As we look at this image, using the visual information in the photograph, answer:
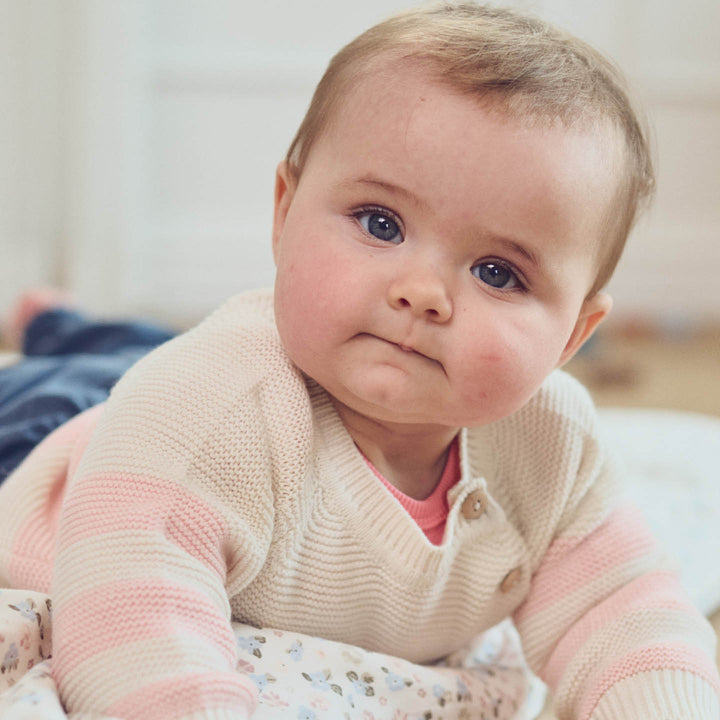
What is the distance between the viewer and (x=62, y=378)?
3.55 ft

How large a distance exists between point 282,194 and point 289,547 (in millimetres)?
275

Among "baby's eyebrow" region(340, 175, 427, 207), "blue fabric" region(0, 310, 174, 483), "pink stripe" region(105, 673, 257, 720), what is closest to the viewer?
"pink stripe" region(105, 673, 257, 720)

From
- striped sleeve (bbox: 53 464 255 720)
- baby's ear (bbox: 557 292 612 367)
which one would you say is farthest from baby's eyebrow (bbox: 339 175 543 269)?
striped sleeve (bbox: 53 464 255 720)

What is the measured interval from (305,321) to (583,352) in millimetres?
1853

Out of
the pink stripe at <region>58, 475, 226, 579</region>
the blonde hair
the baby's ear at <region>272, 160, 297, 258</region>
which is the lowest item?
the pink stripe at <region>58, 475, 226, 579</region>

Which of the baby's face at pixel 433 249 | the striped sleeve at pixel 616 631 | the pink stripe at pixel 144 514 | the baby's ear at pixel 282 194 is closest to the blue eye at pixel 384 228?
the baby's face at pixel 433 249

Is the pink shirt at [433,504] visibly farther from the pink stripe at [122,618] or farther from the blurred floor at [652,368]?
the blurred floor at [652,368]

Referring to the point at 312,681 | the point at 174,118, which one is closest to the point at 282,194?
the point at 312,681

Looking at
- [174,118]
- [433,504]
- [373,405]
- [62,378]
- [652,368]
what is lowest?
[652,368]

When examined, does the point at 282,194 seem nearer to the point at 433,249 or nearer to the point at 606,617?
the point at 433,249

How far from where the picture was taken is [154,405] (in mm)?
664

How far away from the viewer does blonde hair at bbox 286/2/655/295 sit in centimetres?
67

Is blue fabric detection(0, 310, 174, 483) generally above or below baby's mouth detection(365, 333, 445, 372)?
below

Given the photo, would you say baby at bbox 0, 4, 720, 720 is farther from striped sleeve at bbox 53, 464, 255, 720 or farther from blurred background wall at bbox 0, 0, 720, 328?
blurred background wall at bbox 0, 0, 720, 328
